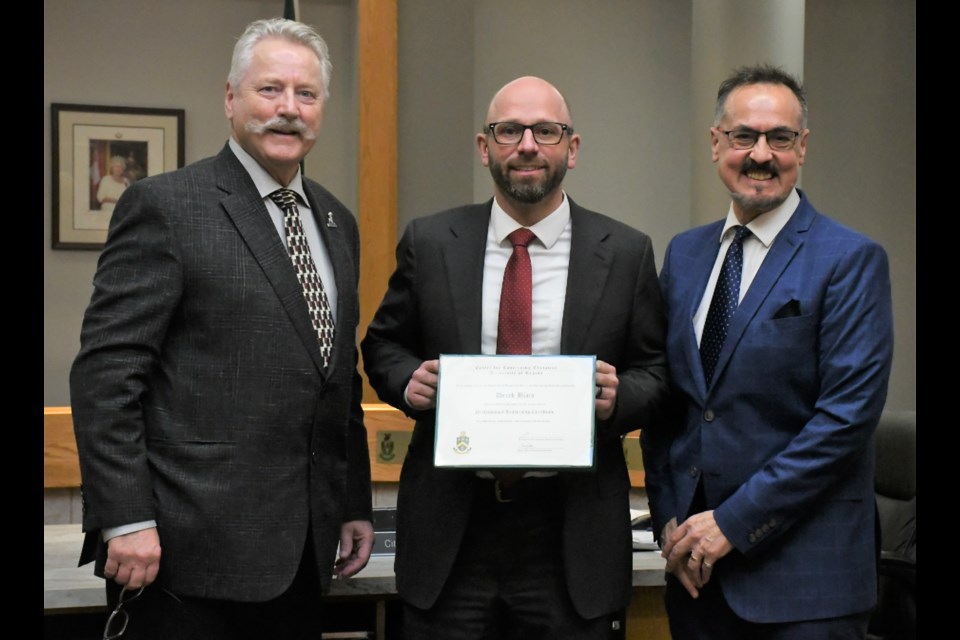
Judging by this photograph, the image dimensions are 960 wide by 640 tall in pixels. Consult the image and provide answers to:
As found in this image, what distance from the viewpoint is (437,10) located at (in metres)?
4.44

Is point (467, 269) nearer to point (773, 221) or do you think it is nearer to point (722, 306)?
point (722, 306)

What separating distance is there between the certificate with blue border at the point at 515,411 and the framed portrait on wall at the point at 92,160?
13.5 feet

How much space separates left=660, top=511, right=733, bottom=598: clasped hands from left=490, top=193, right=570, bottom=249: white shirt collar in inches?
25.6

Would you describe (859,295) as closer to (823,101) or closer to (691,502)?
(691,502)

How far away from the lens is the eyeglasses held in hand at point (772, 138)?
2008 mm

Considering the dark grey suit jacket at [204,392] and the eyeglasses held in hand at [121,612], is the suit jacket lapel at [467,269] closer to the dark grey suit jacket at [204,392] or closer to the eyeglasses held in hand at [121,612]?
the dark grey suit jacket at [204,392]

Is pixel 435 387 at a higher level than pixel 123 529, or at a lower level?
higher

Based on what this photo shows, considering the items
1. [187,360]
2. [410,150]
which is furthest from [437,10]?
[187,360]

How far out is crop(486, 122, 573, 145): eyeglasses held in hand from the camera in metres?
2.10

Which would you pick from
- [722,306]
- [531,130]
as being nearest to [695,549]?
[722,306]

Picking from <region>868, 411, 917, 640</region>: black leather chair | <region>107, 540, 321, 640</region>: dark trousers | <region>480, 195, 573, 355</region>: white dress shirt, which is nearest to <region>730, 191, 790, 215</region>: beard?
<region>480, 195, 573, 355</region>: white dress shirt

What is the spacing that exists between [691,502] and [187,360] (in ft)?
3.36

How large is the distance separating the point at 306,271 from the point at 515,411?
0.49 meters

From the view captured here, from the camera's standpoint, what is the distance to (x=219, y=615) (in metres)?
1.81
